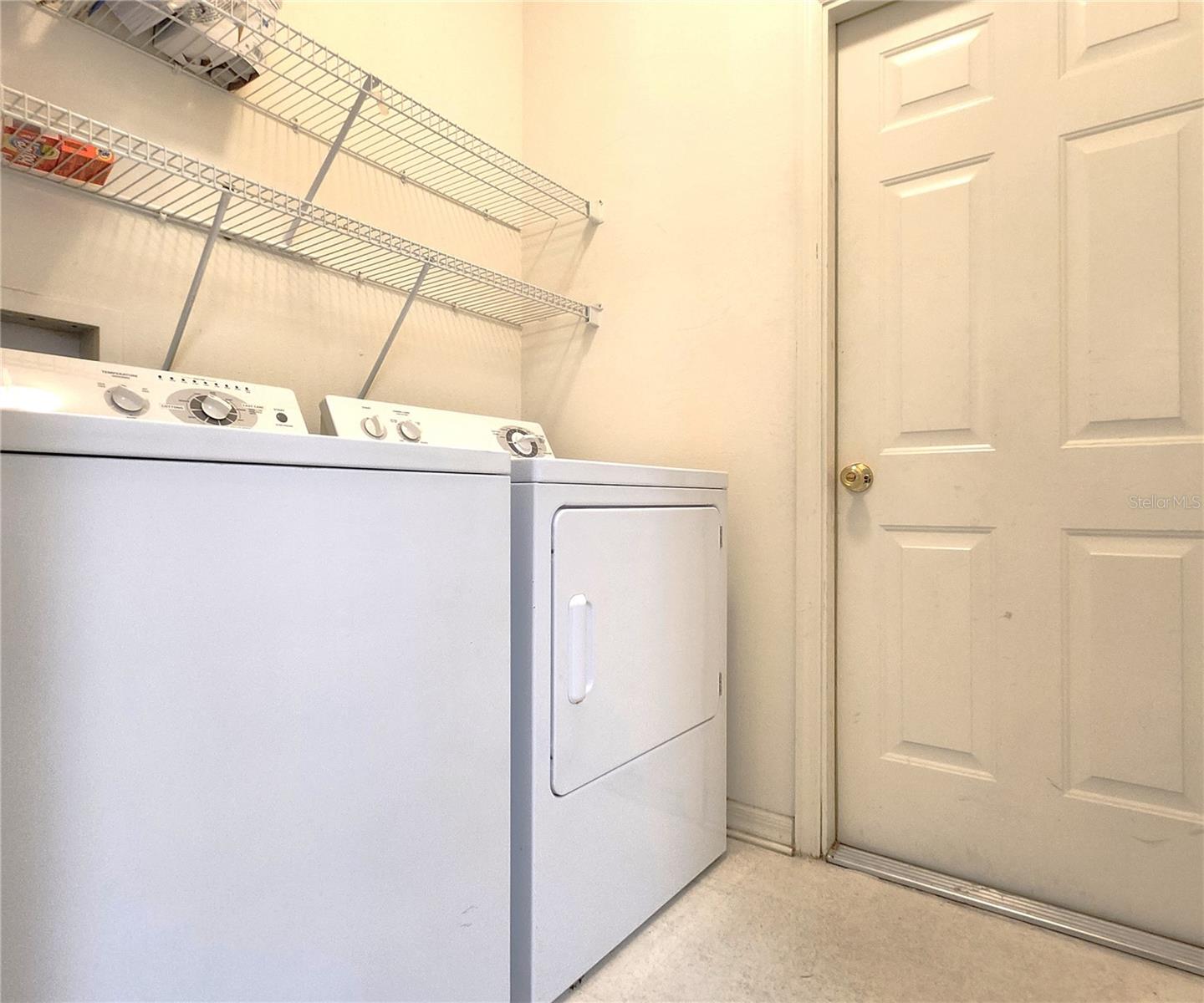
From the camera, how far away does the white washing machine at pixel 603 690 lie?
1.11m

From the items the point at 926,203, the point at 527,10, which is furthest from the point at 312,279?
the point at 926,203

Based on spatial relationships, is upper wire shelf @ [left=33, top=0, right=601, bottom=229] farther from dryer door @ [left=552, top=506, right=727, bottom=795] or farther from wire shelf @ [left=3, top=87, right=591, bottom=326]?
dryer door @ [left=552, top=506, right=727, bottom=795]

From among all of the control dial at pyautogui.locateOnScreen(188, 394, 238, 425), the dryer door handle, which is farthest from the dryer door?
the control dial at pyautogui.locateOnScreen(188, 394, 238, 425)

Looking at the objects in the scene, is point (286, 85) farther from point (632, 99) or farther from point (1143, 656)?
point (1143, 656)

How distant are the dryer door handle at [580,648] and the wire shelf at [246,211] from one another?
83 centimetres

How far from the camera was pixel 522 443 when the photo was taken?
177 centimetres

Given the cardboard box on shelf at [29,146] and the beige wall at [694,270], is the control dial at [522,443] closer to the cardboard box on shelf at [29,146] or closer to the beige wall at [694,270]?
the beige wall at [694,270]

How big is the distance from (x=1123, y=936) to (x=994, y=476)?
91cm

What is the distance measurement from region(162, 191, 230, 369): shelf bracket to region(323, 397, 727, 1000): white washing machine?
0.29 meters

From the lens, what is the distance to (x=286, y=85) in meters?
1.50

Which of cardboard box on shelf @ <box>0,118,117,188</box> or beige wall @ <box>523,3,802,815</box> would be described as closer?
cardboard box on shelf @ <box>0,118,117,188</box>

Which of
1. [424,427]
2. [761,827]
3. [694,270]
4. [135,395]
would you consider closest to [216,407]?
[135,395]

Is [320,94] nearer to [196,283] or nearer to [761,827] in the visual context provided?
[196,283]

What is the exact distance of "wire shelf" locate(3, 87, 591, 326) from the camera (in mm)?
1107
